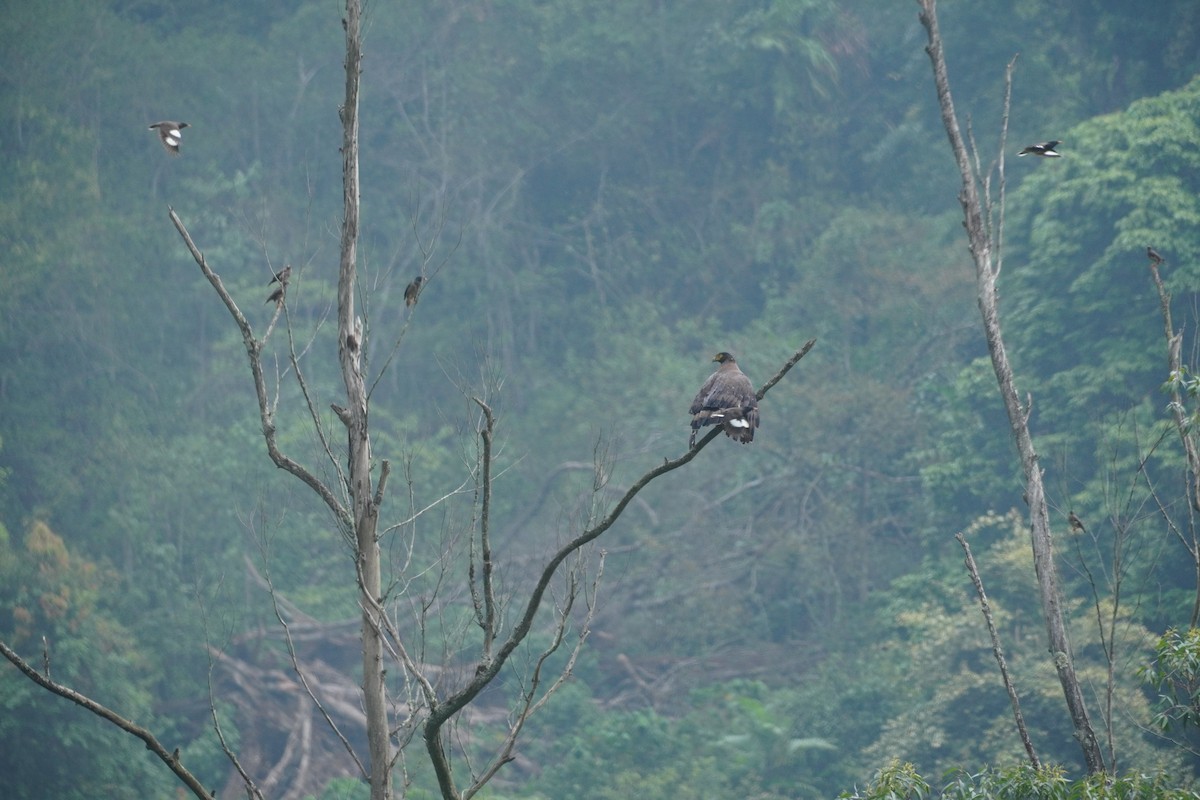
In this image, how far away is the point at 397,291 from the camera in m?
23.6

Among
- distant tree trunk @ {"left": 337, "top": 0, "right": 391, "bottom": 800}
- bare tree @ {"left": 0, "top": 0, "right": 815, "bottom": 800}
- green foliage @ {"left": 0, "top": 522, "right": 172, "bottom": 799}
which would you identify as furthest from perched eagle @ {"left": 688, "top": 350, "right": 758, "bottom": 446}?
green foliage @ {"left": 0, "top": 522, "right": 172, "bottom": 799}

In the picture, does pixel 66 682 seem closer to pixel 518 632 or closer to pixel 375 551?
pixel 375 551

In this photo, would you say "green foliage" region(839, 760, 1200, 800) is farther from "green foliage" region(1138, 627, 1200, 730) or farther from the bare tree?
the bare tree

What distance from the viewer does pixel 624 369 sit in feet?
68.9

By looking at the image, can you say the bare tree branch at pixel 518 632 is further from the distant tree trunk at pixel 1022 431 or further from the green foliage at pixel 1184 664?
the distant tree trunk at pixel 1022 431

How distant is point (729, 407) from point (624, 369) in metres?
15.3

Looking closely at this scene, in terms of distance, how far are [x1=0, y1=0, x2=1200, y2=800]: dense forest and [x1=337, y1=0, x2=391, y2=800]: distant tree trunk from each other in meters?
4.76

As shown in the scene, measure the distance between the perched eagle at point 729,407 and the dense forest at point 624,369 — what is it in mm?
5287

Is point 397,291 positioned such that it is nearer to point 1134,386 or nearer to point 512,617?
point 512,617

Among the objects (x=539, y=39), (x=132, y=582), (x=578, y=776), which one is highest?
(x=539, y=39)

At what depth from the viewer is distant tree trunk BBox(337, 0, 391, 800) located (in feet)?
19.6

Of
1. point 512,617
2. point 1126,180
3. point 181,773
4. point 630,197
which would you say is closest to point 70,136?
point 630,197

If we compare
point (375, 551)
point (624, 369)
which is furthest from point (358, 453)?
point (624, 369)

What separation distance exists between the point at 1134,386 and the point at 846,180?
8590mm
